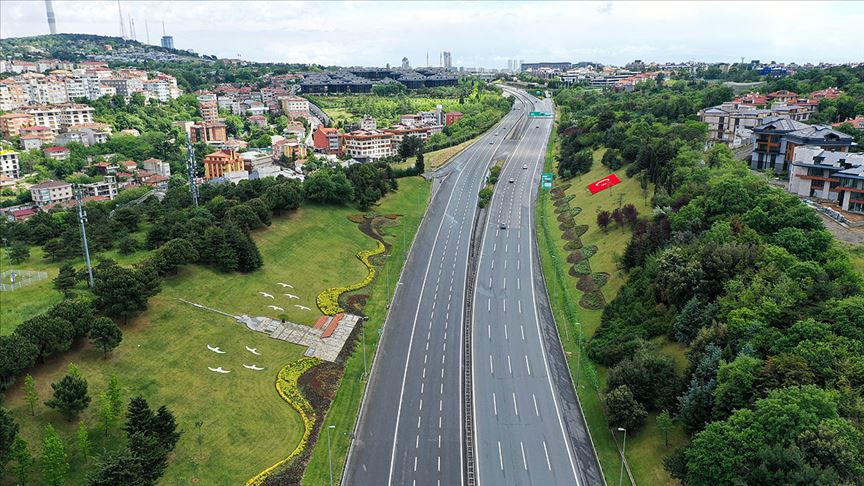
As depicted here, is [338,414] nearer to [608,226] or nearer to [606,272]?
[606,272]

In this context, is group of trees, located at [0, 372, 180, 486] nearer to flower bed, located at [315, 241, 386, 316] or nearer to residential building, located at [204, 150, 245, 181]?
flower bed, located at [315, 241, 386, 316]

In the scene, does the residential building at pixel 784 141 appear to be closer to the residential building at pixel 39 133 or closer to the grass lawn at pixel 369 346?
the grass lawn at pixel 369 346

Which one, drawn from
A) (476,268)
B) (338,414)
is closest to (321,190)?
(476,268)

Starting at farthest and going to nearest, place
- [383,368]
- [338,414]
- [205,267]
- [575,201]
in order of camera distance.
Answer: [575,201]
[205,267]
[383,368]
[338,414]

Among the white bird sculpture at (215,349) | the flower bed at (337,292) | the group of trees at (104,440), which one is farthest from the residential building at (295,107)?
the group of trees at (104,440)

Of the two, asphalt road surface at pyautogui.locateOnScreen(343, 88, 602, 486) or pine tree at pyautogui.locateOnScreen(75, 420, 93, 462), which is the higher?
pine tree at pyautogui.locateOnScreen(75, 420, 93, 462)

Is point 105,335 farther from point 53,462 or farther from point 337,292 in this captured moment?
point 337,292

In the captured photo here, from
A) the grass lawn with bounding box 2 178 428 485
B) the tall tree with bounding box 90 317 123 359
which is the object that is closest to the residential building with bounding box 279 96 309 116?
the grass lawn with bounding box 2 178 428 485
